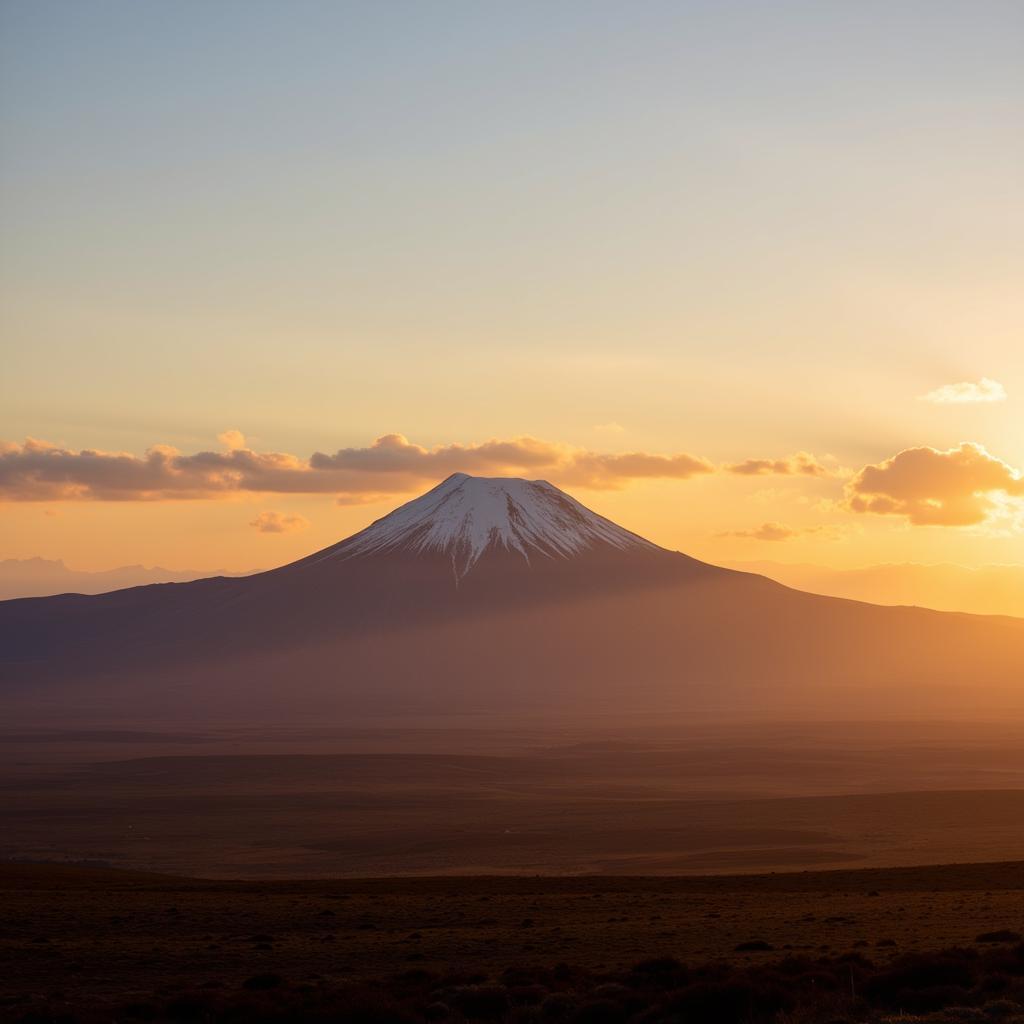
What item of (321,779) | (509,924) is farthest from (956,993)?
(321,779)

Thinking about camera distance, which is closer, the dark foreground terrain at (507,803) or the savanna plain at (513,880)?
the savanna plain at (513,880)

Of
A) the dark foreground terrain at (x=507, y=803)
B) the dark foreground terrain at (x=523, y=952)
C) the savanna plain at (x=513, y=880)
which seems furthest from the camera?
the dark foreground terrain at (x=507, y=803)

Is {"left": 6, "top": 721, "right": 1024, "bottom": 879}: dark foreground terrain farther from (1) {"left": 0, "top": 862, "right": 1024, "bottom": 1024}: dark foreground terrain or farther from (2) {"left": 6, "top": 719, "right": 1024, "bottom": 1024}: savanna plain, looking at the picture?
(1) {"left": 0, "top": 862, "right": 1024, "bottom": 1024}: dark foreground terrain

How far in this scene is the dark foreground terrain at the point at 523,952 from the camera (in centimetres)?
2064

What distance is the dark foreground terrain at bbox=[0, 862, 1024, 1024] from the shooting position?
67.7ft

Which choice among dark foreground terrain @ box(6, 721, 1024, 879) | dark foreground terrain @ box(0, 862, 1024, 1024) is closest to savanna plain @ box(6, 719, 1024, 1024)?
dark foreground terrain @ box(0, 862, 1024, 1024)

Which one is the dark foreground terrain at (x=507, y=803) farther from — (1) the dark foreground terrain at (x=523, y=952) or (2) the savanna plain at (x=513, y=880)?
(1) the dark foreground terrain at (x=523, y=952)

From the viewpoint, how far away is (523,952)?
27.5 m

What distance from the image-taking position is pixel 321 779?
4348 inches

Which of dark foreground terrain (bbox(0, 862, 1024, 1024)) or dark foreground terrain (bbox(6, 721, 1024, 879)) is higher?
dark foreground terrain (bbox(0, 862, 1024, 1024))

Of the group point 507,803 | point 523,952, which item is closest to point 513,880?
point 523,952

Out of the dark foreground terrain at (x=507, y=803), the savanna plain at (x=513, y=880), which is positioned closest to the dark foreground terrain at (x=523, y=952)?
the savanna plain at (x=513, y=880)

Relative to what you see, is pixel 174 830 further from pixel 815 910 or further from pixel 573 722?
pixel 573 722

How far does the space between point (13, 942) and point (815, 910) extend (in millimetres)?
18643
